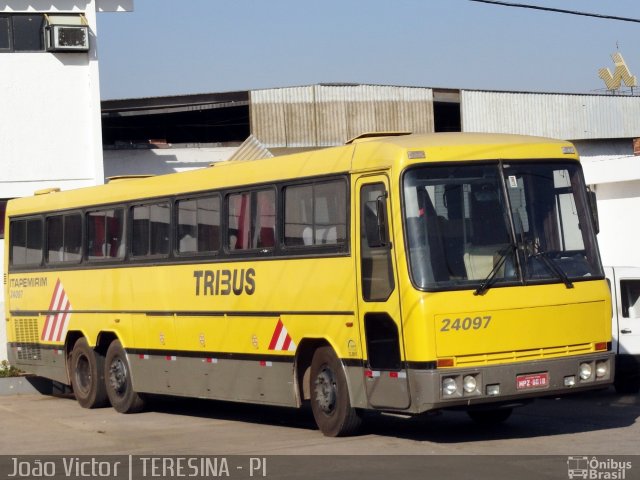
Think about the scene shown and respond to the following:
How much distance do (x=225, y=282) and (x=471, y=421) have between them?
344cm

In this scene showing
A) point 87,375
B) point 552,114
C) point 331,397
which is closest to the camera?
point 331,397

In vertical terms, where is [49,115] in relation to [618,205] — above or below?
above

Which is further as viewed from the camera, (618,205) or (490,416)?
(618,205)

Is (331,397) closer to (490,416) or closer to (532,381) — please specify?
(490,416)

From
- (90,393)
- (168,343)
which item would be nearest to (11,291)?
(90,393)

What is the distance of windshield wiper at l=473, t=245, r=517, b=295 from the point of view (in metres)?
11.8

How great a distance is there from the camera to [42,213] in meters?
19.8

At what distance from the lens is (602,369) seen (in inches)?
489

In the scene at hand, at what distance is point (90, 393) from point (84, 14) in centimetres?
932

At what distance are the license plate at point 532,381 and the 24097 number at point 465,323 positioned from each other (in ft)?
2.12

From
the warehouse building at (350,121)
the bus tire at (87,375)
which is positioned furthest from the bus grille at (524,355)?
the warehouse building at (350,121)

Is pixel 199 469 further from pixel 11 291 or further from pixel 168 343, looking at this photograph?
pixel 11 291

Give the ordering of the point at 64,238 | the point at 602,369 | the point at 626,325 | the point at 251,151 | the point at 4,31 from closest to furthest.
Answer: the point at 602,369 < the point at 626,325 < the point at 64,238 < the point at 4,31 < the point at 251,151

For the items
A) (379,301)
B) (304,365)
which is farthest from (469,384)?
(304,365)
